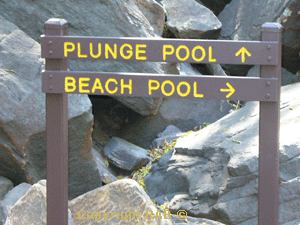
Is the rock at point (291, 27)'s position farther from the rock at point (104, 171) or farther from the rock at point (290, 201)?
the rock at point (104, 171)

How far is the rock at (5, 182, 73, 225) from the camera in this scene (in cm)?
338

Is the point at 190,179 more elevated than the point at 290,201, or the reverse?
the point at 290,201

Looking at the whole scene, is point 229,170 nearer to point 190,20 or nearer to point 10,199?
point 10,199

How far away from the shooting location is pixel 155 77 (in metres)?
2.86

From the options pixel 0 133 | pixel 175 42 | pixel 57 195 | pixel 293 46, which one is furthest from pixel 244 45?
pixel 293 46

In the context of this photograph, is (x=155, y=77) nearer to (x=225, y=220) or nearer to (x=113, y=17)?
(x=225, y=220)

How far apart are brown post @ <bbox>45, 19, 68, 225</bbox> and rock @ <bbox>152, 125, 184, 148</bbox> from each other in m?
3.47

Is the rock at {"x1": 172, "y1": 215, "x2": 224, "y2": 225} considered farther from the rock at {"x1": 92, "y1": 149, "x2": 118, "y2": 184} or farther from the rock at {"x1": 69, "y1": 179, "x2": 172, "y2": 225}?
the rock at {"x1": 92, "y1": 149, "x2": 118, "y2": 184}

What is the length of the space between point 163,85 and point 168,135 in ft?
12.7

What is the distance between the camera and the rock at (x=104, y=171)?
213 inches

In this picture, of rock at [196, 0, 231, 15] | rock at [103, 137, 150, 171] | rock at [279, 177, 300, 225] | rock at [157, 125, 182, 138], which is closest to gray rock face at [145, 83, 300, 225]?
rock at [279, 177, 300, 225]

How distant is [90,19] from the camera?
5582 millimetres

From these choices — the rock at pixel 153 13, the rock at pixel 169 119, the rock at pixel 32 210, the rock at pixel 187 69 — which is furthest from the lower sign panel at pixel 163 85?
the rock at pixel 187 69

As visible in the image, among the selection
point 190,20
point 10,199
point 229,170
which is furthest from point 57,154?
point 190,20
